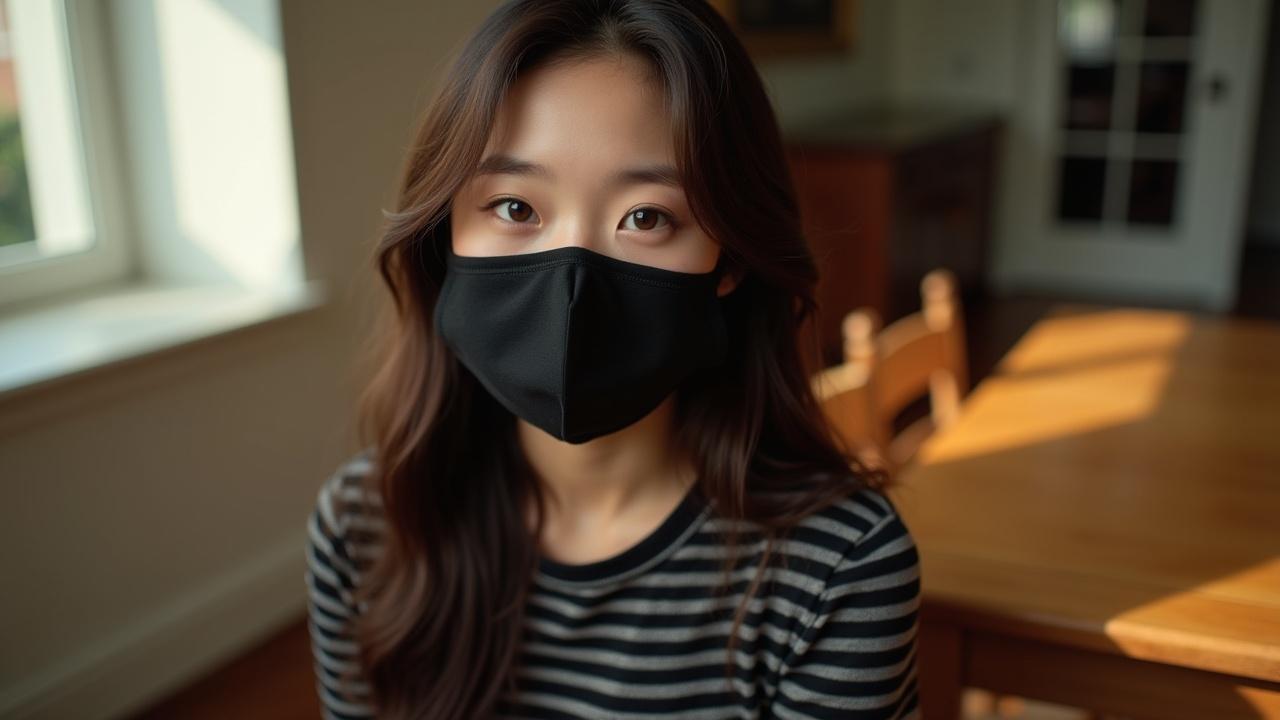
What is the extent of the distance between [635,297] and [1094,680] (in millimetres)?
560

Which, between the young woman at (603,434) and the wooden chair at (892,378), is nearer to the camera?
the young woman at (603,434)

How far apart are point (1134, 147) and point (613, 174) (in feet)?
16.5

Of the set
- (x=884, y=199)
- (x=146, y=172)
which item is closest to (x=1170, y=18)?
(x=884, y=199)

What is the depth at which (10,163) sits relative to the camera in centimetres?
209

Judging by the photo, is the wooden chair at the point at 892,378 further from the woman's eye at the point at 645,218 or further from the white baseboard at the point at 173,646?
the white baseboard at the point at 173,646

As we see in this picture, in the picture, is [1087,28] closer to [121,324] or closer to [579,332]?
[121,324]

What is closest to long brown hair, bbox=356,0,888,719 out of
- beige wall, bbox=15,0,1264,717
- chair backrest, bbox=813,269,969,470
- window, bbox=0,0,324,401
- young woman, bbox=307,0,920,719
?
young woman, bbox=307,0,920,719

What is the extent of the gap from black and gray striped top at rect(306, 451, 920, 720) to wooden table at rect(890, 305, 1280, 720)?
15cm

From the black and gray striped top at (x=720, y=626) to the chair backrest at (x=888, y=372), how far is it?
0.38m

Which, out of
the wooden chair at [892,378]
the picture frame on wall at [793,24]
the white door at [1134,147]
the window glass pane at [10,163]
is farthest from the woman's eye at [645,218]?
the white door at [1134,147]

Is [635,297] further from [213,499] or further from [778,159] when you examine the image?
[213,499]

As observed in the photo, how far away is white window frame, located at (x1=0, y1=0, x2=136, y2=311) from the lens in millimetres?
2109

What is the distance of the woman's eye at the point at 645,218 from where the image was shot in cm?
88

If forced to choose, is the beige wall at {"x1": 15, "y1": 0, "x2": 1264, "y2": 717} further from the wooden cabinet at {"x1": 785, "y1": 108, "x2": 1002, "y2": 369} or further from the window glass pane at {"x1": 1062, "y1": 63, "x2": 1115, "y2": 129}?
the window glass pane at {"x1": 1062, "y1": 63, "x2": 1115, "y2": 129}
